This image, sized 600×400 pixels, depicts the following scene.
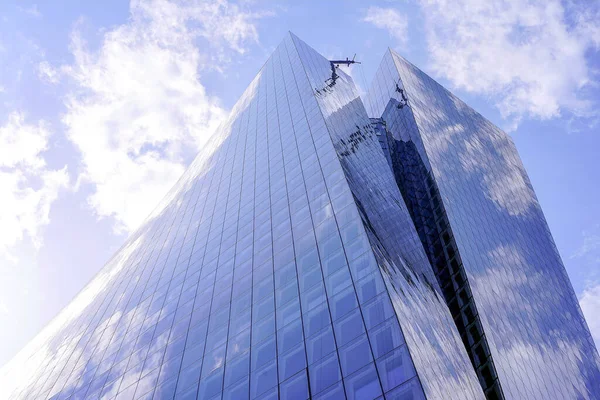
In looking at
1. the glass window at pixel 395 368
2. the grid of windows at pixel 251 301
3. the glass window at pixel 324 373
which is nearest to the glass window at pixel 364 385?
the grid of windows at pixel 251 301

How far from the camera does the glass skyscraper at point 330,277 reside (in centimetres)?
2878

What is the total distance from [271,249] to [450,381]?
17.9 m

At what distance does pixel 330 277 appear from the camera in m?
32.9

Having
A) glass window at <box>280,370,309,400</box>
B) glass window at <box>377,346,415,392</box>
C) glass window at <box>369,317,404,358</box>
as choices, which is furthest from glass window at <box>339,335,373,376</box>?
glass window at <box>280,370,309,400</box>

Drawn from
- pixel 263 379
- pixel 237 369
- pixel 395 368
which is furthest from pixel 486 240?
pixel 395 368

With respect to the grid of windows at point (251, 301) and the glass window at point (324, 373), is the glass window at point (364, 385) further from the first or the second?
the glass window at point (324, 373)

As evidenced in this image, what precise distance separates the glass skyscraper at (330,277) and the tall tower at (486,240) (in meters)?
0.34

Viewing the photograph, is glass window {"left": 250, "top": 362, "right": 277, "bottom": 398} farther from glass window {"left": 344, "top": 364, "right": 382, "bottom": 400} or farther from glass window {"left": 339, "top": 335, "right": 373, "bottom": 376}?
glass window {"left": 344, "top": 364, "right": 382, "bottom": 400}

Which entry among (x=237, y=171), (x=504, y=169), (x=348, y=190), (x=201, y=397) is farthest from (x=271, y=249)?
(x=504, y=169)

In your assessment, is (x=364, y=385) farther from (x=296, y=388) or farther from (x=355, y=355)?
(x=296, y=388)

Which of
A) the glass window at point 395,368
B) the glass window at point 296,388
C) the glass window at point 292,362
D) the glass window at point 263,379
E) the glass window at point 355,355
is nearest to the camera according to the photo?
the glass window at point 395,368

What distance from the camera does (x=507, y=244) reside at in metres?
83.2

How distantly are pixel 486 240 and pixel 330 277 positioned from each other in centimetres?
4850

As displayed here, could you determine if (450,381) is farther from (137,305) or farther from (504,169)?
(504,169)
